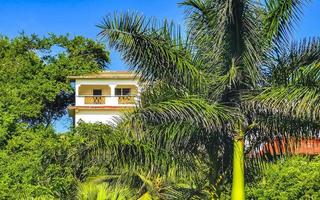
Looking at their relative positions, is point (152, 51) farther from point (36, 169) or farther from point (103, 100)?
point (103, 100)

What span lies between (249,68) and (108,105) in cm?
3031

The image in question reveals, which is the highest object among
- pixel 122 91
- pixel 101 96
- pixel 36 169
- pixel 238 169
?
pixel 122 91

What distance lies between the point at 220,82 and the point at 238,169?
70.1 inches

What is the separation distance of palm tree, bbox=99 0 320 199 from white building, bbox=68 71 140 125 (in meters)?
26.9

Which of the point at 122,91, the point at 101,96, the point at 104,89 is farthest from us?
the point at 104,89

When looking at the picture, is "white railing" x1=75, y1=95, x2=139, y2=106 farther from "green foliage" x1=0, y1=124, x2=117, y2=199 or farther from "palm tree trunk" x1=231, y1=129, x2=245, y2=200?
"palm tree trunk" x1=231, y1=129, x2=245, y2=200

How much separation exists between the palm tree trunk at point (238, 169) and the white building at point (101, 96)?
27.6 m

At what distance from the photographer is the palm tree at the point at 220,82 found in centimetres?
1399

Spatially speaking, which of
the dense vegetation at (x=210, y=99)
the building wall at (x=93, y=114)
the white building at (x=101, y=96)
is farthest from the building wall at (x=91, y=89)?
the dense vegetation at (x=210, y=99)

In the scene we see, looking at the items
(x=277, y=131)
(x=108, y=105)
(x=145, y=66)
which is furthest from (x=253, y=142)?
(x=108, y=105)

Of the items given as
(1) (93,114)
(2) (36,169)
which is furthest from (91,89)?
(2) (36,169)

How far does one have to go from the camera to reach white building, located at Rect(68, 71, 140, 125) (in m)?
43.5

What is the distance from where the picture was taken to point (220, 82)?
14719mm

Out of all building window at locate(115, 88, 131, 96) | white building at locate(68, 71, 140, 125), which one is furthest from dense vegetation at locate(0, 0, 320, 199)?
building window at locate(115, 88, 131, 96)
